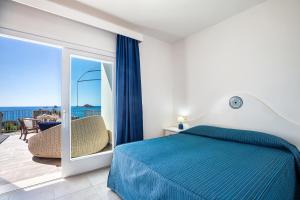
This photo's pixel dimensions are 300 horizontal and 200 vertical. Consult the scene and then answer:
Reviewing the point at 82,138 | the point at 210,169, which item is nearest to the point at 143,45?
the point at 82,138

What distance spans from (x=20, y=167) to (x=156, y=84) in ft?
9.67

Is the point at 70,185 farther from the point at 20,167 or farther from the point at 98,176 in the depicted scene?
the point at 20,167

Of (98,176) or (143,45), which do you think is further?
(143,45)

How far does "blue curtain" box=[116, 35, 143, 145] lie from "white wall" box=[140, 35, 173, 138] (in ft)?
0.89

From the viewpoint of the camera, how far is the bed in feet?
3.35

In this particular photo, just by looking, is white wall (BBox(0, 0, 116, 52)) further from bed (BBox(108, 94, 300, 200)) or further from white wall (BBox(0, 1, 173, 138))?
bed (BBox(108, 94, 300, 200))

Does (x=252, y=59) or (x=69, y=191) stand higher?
(x=252, y=59)

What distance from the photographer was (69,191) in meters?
1.97

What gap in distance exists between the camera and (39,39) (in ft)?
7.02

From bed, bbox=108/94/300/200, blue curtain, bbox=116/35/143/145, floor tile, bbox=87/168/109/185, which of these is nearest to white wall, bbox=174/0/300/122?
bed, bbox=108/94/300/200

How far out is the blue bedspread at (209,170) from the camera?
40.1 inches

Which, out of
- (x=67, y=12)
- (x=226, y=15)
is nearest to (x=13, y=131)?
(x=67, y=12)

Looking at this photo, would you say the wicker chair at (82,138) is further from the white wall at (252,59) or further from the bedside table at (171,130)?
the white wall at (252,59)

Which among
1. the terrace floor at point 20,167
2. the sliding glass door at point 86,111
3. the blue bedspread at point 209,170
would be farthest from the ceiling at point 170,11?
the terrace floor at point 20,167
